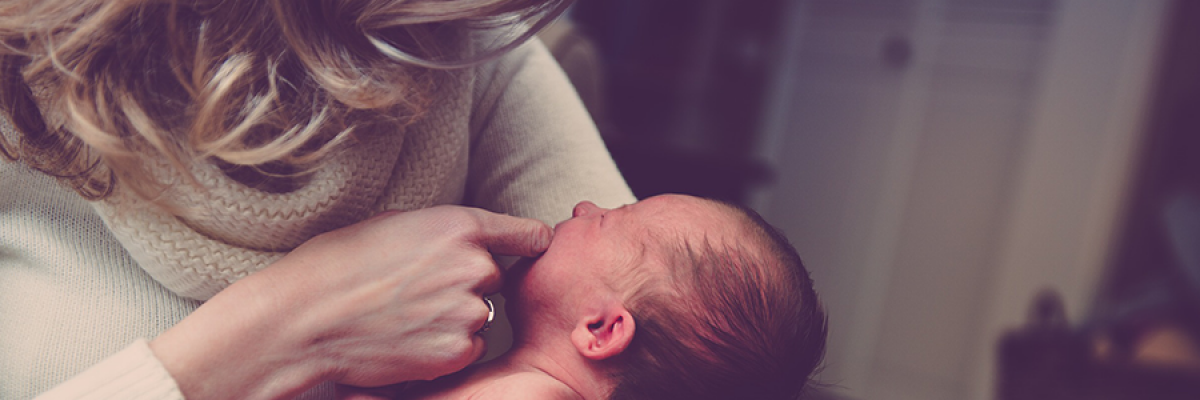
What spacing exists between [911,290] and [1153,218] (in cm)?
78

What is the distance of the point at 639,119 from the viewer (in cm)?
313

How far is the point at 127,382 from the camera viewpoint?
57cm

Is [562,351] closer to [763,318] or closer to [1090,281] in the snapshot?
[763,318]

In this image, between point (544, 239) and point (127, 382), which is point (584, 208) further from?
point (127, 382)

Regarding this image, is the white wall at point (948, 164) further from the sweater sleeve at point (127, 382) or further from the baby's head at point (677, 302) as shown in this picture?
the sweater sleeve at point (127, 382)

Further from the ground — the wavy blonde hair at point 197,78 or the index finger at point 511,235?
the wavy blonde hair at point 197,78

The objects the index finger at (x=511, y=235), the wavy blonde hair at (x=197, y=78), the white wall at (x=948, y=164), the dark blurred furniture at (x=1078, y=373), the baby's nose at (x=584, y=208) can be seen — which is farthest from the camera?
the white wall at (x=948, y=164)

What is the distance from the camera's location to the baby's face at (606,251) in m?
0.76

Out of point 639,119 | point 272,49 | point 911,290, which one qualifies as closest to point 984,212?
point 911,290

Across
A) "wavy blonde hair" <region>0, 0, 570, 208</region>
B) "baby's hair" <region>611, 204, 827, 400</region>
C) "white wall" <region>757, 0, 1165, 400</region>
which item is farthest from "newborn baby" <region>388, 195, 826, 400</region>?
"white wall" <region>757, 0, 1165, 400</region>

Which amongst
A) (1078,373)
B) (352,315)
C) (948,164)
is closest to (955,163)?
(948,164)

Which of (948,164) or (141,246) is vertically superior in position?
(141,246)

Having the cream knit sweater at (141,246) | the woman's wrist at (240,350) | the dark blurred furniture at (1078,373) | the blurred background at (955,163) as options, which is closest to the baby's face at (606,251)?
the cream knit sweater at (141,246)

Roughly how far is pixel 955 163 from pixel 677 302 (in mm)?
2326
